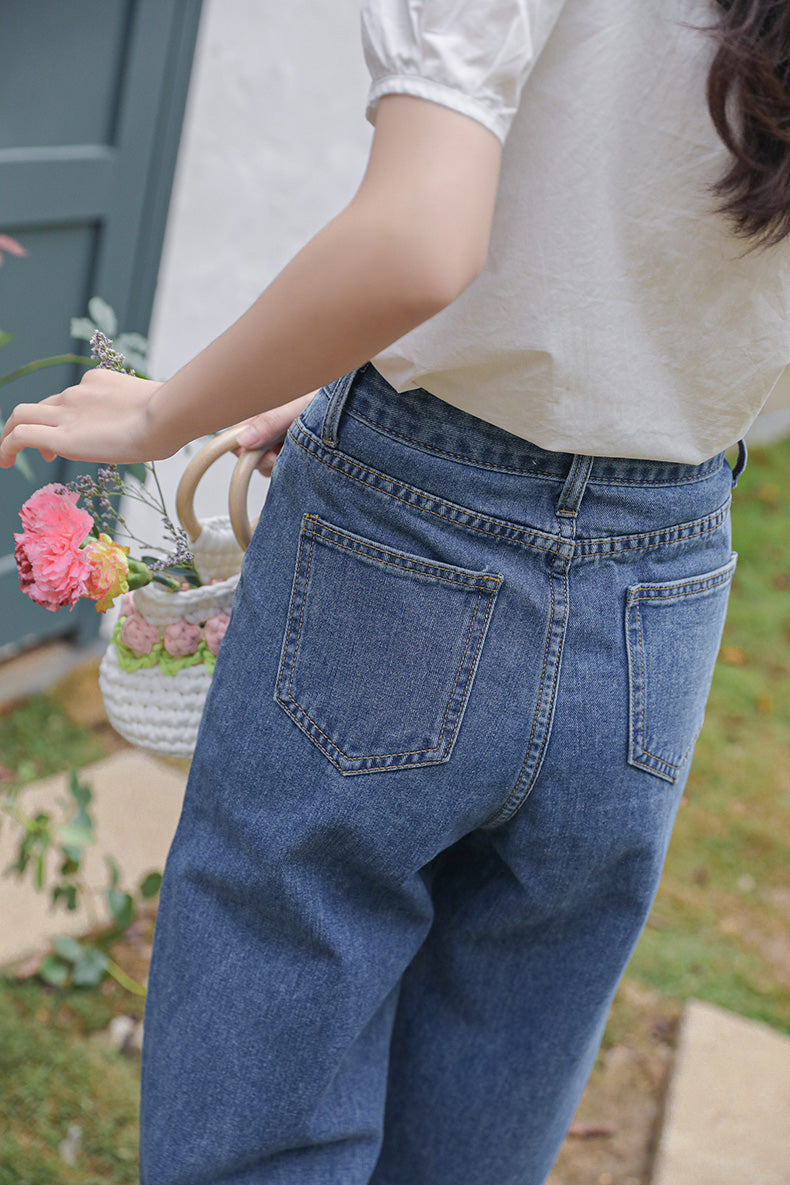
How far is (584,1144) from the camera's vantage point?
82.6 inches

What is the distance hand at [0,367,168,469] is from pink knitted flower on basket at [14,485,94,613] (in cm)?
Result: 6

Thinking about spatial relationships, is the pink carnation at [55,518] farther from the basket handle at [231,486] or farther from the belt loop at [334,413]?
the belt loop at [334,413]

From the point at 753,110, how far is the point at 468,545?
1.20ft

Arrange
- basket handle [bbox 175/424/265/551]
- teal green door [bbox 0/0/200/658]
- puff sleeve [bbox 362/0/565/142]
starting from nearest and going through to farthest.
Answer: puff sleeve [bbox 362/0/565/142] → basket handle [bbox 175/424/265/551] → teal green door [bbox 0/0/200/658]

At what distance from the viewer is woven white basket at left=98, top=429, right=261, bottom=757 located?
3.81ft

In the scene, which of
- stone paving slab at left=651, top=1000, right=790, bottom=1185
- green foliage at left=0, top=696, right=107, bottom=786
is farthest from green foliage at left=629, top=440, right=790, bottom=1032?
green foliage at left=0, top=696, right=107, bottom=786

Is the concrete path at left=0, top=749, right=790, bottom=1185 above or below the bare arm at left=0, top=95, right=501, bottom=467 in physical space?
below

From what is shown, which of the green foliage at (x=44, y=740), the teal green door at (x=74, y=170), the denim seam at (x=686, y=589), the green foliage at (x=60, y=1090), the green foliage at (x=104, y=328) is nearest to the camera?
the denim seam at (x=686, y=589)

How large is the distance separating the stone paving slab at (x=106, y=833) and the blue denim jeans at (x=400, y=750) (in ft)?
3.90

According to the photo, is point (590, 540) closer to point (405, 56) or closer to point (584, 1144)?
point (405, 56)

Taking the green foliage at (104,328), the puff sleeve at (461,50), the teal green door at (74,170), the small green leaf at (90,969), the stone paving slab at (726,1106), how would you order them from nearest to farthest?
the puff sleeve at (461,50)
the green foliage at (104,328)
the stone paving slab at (726,1106)
the small green leaf at (90,969)
the teal green door at (74,170)

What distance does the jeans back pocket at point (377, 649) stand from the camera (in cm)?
92

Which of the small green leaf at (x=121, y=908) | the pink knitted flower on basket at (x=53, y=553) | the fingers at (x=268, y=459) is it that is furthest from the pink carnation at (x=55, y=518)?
the small green leaf at (x=121, y=908)

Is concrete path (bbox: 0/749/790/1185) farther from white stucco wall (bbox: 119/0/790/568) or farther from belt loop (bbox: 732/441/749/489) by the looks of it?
belt loop (bbox: 732/441/749/489)
